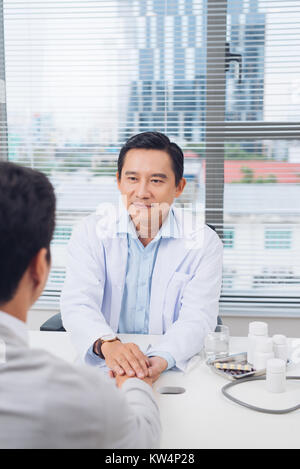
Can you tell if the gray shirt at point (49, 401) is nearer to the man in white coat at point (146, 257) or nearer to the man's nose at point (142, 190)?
the man in white coat at point (146, 257)

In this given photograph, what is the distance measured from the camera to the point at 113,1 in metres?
2.73

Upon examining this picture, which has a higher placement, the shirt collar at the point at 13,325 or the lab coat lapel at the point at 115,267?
the shirt collar at the point at 13,325

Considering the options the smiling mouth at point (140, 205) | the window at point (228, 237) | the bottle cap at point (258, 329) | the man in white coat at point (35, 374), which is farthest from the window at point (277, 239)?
the man in white coat at point (35, 374)

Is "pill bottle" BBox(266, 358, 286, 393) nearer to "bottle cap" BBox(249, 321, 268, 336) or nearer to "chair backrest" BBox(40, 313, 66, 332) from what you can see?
"bottle cap" BBox(249, 321, 268, 336)

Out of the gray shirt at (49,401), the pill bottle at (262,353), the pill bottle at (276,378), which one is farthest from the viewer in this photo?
the pill bottle at (262,353)

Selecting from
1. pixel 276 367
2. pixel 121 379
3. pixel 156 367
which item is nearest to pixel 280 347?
pixel 276 367

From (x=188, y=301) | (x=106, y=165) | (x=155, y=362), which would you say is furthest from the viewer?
(x=106, y=165)

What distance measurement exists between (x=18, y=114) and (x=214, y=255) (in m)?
1.74

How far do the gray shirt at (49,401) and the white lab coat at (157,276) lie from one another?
0.92 m

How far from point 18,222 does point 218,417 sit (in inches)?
27.1

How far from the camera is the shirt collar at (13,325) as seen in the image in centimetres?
70

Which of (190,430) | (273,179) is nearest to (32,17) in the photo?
(273,179)

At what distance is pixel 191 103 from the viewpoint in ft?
9.06

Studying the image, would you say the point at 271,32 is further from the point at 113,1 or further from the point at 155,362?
the point at 155,362
